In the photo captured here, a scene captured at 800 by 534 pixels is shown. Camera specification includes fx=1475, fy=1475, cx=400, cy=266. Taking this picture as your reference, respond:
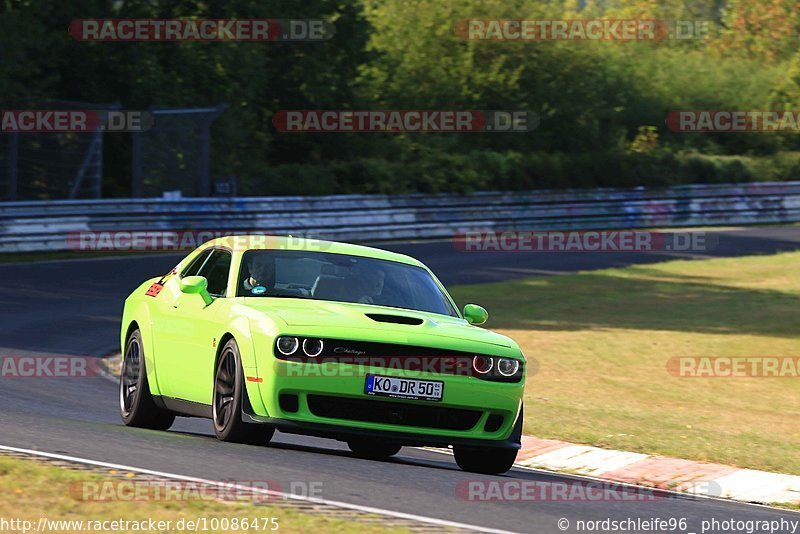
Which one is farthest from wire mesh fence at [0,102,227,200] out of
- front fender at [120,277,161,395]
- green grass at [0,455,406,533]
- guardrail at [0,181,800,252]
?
green grass at [0,455,406,533]

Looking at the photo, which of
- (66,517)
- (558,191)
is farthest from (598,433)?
(558,191)

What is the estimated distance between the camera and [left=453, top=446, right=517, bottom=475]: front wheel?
9680 millimetres

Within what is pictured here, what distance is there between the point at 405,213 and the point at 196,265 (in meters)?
22.8

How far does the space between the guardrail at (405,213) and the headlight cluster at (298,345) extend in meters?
17.4

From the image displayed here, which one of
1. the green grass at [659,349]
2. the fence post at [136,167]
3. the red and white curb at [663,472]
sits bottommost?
the green grass at [659,349]

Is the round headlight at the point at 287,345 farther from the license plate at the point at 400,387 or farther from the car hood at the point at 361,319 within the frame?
the license plate at the point at 400,387

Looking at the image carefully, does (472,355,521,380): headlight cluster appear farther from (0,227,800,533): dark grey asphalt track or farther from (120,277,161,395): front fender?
(120,277,161,395): front fender

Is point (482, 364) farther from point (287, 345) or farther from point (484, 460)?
point (287, 345)

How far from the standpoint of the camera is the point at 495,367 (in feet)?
30.5

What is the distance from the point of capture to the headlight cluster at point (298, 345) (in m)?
8.86

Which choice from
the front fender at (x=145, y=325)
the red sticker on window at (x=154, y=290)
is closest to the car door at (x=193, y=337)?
the front fender at (x=145, y=325)

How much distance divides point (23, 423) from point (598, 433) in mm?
4976

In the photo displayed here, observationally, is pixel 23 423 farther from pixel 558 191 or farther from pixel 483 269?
pixel 558 191

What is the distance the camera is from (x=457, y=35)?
45469 mm
